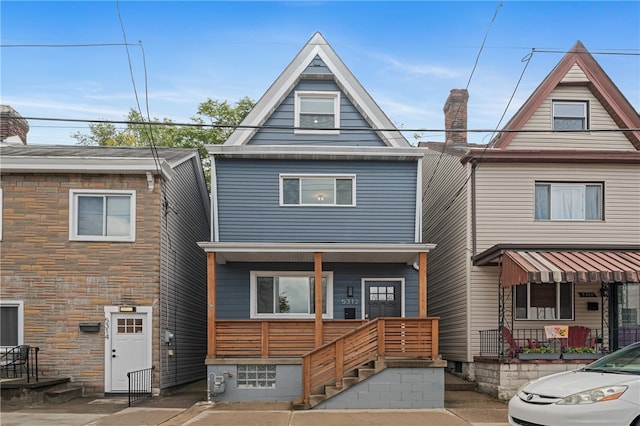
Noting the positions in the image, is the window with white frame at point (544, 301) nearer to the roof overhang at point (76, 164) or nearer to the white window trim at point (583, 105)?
the white window trim at point (583, 105)

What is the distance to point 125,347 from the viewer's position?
539 inches

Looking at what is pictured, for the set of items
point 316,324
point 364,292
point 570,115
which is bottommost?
point 316,324

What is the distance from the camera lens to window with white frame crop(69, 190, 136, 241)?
1401cm

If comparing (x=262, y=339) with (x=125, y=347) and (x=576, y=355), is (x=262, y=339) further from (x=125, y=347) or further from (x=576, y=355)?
(x=576, y=355)

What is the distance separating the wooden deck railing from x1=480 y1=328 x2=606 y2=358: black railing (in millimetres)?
4775

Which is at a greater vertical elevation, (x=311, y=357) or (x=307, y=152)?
(x=307, y=152)

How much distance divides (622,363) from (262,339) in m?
7.76

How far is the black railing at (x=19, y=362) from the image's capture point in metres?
13.0

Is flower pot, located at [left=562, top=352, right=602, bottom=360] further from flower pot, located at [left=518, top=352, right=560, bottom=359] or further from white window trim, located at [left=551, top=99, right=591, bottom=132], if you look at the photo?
white window trim, located at [left=551, top=99, right=591, bottom=132]

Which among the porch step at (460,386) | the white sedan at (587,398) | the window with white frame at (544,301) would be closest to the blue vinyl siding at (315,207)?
the window with white frame at (544,301)

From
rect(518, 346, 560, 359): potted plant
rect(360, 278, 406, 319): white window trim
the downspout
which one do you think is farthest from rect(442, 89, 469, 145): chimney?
rect(518, 346, 560, 359): potted plant

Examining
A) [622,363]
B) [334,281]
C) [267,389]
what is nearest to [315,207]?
[334,281]

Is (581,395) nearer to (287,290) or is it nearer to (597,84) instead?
(287,290)

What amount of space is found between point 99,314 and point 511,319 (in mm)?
10626
